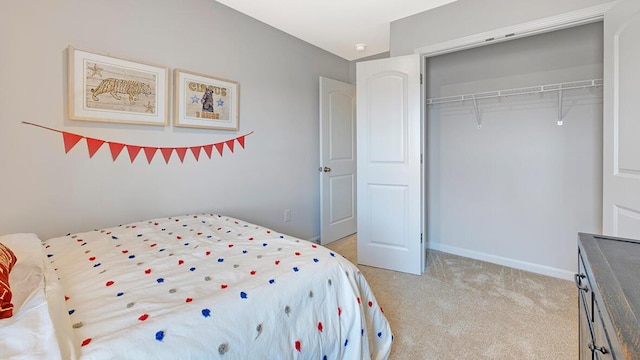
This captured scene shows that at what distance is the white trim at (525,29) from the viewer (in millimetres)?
1964

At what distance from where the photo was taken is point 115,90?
6.37 feet

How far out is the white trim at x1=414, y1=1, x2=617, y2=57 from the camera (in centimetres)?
196

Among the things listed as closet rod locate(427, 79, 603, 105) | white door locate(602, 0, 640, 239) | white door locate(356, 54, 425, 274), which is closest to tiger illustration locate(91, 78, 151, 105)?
white door locate(356, 54, 425, 274)

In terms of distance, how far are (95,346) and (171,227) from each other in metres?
1.18

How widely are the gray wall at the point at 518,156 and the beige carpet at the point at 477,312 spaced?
1.05 ft

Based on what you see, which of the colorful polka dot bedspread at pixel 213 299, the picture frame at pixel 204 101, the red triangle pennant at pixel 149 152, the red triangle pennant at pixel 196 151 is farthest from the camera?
the red triangle pennant at pixel 196 151

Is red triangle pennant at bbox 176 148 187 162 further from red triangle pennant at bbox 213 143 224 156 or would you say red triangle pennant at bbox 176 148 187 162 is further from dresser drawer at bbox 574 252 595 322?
dresser drawer at bbox 574 252 595 322

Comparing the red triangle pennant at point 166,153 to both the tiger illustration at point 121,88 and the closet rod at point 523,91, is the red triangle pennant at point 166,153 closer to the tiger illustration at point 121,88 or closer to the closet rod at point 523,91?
the tiger illustration at point 121,88

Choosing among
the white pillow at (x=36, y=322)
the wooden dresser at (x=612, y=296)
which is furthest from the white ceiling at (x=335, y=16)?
the white pillow at (x=36, y=322)

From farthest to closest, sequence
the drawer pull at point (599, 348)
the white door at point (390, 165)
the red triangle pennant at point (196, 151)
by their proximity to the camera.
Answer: the white door at point (390, 165)
the red triangle pennant at point (196, 151)
the drawer pull at point (599, 348)

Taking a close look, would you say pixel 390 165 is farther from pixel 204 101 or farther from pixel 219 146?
pixel 204 101

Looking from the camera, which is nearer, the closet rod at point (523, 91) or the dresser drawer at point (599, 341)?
the dresser drawer at point (599, 341)

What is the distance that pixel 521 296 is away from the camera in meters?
2.27

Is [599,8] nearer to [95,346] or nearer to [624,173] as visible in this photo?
[624,173]
